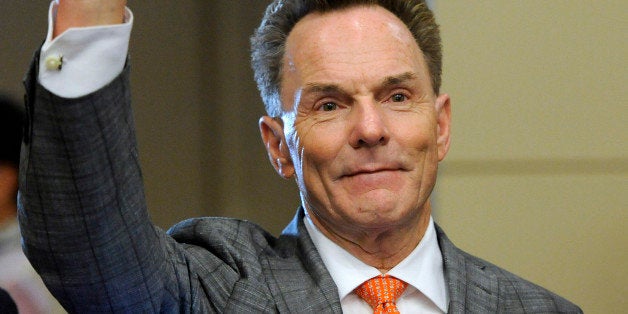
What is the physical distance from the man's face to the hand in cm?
52

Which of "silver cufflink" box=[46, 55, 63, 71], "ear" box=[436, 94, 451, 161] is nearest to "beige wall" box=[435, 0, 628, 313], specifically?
"ear" box=[436, 94, 451, 161]

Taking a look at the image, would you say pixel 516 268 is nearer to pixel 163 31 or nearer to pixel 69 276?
pixel 163 31

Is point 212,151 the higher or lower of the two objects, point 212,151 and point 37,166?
the lower

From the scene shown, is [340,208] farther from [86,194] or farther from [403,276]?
[86,194]

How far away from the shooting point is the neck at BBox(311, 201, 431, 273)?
5.30ft

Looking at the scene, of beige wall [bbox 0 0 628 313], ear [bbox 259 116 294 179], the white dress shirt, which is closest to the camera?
the white dress shirt

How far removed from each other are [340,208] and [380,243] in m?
0.12

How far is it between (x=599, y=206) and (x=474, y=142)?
381 mm

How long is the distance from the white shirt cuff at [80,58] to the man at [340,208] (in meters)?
0.19

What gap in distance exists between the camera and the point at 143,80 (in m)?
2.88

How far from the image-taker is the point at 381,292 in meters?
1.55

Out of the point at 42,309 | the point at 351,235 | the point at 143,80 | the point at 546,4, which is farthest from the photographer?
the point at 143,80

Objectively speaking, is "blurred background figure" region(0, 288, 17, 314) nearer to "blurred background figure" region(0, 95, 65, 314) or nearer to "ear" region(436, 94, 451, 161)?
"blurred background figure" region(0, 95, 65, 314)

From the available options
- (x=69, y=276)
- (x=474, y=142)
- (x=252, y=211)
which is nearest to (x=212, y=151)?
(x=252, y=211)
